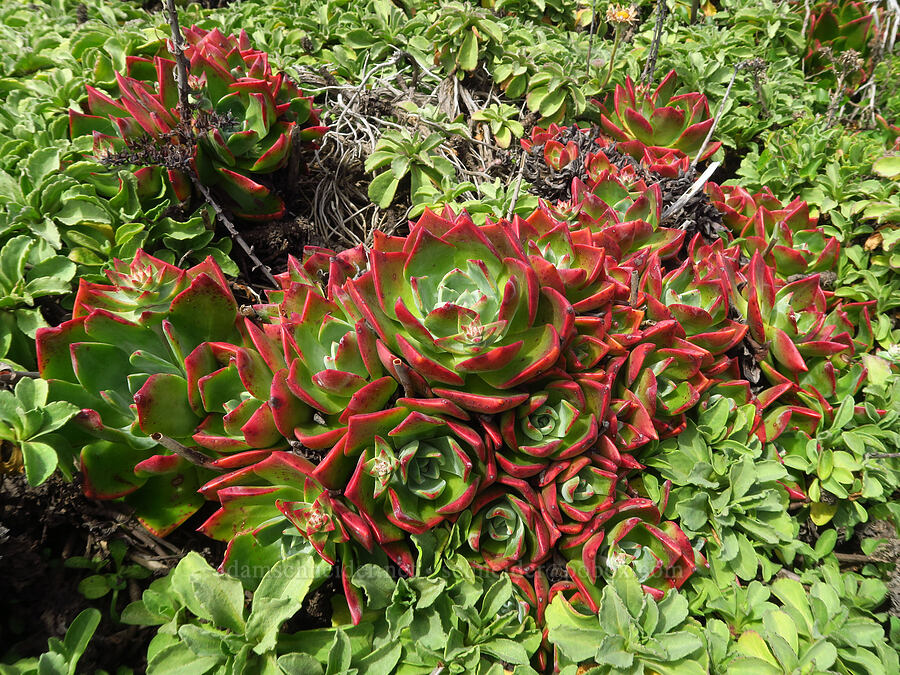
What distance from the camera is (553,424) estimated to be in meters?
1.65

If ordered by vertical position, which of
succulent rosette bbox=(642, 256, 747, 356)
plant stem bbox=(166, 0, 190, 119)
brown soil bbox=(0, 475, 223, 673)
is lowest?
brown soil bbox=(0, 475, 223, 673)

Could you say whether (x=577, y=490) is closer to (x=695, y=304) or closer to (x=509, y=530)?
(x=509, y=530)

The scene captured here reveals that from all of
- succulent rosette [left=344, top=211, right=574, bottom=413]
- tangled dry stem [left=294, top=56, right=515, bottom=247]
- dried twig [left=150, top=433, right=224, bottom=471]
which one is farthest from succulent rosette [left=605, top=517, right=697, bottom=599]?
tangled dry stem [left=294, top=56, right=515, bottom=247]

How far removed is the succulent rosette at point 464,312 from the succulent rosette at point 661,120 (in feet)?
4.98

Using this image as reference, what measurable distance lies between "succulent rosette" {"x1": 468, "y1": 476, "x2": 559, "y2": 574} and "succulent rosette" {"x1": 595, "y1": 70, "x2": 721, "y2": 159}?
6.18 feet

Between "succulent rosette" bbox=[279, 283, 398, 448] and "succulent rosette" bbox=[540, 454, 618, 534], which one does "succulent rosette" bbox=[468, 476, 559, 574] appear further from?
"succulent rosette" bbox=[279, 283, 398, 448]

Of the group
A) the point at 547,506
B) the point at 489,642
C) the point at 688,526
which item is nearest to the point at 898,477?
the point at 688,526

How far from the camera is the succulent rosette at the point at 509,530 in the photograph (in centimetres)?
164

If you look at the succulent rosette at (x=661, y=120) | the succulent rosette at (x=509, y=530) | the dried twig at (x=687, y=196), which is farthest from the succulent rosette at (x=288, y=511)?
the succulent rosette at (x=661, y=120)

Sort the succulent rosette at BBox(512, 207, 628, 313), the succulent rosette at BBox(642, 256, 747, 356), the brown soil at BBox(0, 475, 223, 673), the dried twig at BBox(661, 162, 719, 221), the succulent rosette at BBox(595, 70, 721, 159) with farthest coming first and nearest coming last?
the succulent rosette at BBox(595, 70, 721, 159) < the dried twig at BBox(661, 162, 719, 221) < the succulent rosette at BBox(642, 256, 747, 356) < the succulent rosette at BBox(512, 207, 628, 313) < the brown soil at BBox(0, 475, 223, 673)

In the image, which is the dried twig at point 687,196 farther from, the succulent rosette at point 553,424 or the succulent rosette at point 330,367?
the succulent rosette at point 330,367

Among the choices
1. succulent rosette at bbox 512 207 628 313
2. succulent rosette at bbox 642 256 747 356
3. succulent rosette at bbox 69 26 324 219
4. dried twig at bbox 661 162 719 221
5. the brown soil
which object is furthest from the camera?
dried twig at bbox 661 162 719 221

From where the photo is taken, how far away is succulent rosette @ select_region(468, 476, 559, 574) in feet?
5.40

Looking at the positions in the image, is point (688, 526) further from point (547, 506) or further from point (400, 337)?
point (400, 337)
